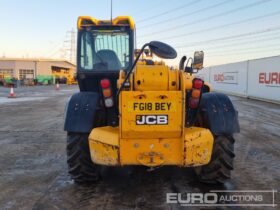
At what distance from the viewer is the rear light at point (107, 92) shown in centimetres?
427

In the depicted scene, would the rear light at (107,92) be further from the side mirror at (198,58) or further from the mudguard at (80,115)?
the side mirror at (198,58)

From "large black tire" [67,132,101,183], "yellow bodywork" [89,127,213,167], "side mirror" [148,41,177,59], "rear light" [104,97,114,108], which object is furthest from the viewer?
"large black tire" [67,132,101,183]

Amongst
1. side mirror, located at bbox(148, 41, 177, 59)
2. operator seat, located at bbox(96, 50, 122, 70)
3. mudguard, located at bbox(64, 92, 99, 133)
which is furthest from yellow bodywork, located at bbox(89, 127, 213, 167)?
operator seat, located at bbox(96, 50, 122, 70)

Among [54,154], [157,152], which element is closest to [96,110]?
[157,152]

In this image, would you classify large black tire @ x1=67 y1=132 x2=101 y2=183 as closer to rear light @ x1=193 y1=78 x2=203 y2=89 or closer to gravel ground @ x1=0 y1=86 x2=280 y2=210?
gravel ground @ x1=0 y1=86 x2=280 y2=210

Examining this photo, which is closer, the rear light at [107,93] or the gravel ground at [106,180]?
the gravel ground at [106,180]

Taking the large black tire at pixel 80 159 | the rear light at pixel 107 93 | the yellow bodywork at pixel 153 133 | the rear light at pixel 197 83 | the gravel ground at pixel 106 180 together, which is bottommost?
the gravel ground at pixel 106 180

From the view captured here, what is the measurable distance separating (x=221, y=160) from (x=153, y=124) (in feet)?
3.92

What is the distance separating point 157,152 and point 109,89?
1.01 metres

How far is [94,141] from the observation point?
13.9 feet

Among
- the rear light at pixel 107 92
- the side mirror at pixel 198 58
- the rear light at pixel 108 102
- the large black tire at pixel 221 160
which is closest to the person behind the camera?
the rear light at pixel 107 92

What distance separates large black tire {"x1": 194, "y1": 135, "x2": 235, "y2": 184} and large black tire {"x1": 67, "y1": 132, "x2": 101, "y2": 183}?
159cm

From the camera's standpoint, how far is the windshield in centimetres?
601

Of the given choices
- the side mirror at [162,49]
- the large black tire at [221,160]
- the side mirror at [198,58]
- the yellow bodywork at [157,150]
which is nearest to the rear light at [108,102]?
the yellow bodywork at [157,150]
